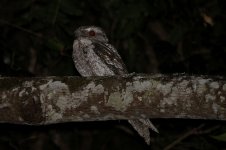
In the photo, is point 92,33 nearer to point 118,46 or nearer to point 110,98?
point 118,46

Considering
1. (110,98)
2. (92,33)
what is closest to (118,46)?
(92,33)

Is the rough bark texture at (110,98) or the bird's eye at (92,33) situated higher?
the bird's eye at (92,33)

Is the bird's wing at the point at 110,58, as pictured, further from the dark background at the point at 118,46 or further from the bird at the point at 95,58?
the dark background at the point at 118,46

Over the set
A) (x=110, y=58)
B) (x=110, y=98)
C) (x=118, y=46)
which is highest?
(x=118, y=46)

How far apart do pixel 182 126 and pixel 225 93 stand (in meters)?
2.73

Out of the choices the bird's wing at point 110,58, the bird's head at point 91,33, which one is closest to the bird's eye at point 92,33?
the bird's head at point 91,33

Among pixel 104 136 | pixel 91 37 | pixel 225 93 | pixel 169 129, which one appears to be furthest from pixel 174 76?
pixel 104 136

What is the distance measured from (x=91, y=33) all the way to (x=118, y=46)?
146 centimetres

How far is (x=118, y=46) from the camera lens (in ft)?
18.6

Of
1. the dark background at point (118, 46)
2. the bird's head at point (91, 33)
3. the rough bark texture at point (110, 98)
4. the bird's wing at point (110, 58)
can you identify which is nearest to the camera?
the rough bark texture at point (110, 98)

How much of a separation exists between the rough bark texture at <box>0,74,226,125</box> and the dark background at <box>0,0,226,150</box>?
169 cm

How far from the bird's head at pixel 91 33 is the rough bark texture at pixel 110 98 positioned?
4.86ft

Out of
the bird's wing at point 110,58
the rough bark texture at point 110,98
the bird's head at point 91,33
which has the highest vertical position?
the bird's head at point 91,33

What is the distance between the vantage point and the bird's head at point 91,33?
418 cm
